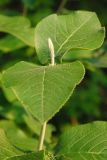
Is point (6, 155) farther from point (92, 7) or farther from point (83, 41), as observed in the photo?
point (92, 7)

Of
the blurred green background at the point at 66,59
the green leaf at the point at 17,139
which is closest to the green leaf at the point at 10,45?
the blurred green background at the point at 66,59

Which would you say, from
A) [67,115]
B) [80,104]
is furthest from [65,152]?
[80,104]

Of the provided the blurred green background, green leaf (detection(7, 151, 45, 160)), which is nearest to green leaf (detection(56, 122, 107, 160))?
green leaf (detection(7, 151, 45, 160))

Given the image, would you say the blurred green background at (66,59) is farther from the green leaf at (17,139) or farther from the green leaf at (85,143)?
the green leaf at (85,143)

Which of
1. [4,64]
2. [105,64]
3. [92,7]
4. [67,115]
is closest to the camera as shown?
[105,64]

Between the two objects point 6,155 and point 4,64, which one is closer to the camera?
point 6,155

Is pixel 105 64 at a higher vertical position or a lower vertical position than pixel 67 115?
higher

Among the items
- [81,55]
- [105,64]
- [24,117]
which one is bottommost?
[24,117]
